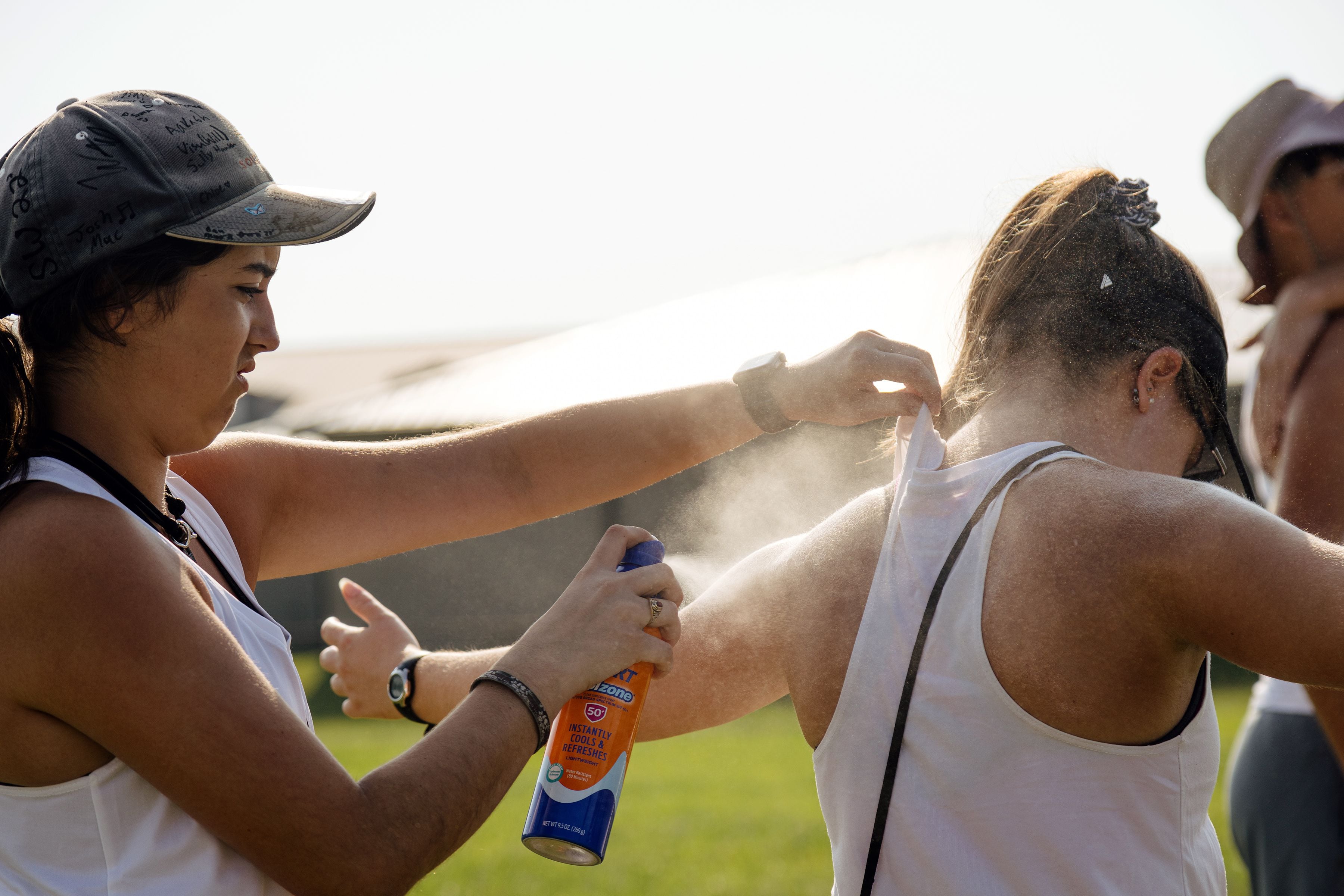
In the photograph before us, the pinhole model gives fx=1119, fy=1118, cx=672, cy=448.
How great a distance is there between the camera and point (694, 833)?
7.20m

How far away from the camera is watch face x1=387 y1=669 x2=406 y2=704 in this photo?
254 cm

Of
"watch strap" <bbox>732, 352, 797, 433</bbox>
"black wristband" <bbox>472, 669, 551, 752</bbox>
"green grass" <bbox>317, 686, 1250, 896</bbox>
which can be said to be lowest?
"green grass" <bbox>317, 686, 1250, 896</bbox>

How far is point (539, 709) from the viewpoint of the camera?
1.69 m

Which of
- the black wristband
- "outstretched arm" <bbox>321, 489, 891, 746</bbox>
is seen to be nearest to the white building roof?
"outstretched arm" <bbox>321, 489, 891, 746</bbox>

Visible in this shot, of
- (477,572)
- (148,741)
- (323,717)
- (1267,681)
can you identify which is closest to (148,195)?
(148,741)

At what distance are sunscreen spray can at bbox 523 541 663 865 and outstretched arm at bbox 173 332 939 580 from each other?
0.68 meters

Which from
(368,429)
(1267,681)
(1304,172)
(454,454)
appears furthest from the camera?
(368,429)

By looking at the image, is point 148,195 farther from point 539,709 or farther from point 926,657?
point 926,657

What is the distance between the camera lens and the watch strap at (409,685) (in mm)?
2537

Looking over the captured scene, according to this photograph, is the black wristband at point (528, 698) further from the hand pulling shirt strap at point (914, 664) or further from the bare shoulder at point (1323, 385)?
the bare shoulder at point (1323, 385)

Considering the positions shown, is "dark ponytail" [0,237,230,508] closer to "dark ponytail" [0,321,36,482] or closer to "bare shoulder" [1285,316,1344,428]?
"dark ponytail" [0,321,36,482]

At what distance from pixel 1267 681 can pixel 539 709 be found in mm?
2499

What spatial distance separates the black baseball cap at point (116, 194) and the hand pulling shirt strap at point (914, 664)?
1.14m

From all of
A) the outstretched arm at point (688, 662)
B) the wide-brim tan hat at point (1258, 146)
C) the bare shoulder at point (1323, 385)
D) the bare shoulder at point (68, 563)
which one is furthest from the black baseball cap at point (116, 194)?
the wide-brim tan hat at point (1258, 146)
